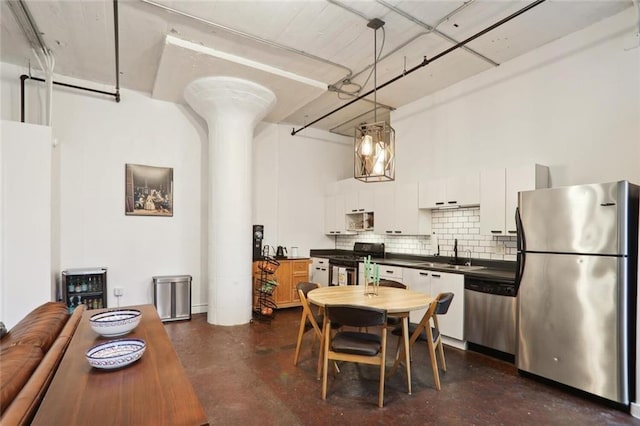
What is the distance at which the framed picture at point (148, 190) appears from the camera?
5457 millimetres

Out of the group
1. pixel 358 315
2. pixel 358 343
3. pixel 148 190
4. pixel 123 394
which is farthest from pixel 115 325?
pixel 148 190

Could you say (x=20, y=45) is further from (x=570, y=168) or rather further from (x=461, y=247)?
(x=570, y=168)

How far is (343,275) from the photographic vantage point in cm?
606

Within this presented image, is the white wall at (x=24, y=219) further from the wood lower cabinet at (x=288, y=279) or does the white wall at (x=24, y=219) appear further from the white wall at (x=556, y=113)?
the white wall at (x=556, y=113)

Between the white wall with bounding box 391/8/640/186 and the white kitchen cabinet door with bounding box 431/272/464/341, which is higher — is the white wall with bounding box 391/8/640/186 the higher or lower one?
the higher one

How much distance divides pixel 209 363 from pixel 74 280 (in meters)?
2.58

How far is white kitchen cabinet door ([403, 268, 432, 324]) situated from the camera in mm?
4660

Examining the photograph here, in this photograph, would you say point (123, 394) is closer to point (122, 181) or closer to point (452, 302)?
point (452, 302)

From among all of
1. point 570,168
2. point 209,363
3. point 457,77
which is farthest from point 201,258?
point 570,168

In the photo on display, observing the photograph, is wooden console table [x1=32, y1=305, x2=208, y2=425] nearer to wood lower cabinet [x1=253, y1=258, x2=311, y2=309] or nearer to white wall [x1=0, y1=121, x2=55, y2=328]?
white wall [x1=0, y1=121, x2=55, y2=328]

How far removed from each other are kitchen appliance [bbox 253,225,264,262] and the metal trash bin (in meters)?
1.19

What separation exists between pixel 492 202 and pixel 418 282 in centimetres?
144

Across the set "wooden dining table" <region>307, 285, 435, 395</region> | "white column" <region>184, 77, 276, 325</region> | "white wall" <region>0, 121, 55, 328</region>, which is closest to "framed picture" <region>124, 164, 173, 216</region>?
"white column" <region>184, 77, 276, 325</region>

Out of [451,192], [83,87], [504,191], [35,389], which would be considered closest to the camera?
[35,389]
